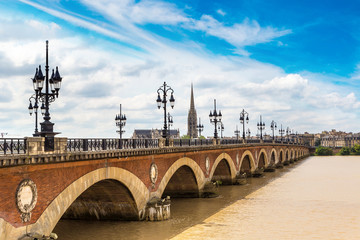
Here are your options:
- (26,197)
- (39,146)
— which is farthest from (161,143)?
(26,197)

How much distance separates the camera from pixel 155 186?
2500cm

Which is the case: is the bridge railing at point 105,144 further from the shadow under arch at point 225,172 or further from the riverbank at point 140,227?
the shadow under arch at point 225,172

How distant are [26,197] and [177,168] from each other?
52.5 feet

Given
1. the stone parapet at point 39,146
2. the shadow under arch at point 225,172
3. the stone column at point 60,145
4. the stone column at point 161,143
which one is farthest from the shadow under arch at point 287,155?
the stone parapet at point 39,146

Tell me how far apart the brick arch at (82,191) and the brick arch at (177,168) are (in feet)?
7.07

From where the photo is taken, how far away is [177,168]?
29125 millimetres

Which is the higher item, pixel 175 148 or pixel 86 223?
pixel 175 148

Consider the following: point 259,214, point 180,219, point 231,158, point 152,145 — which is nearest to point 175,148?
point 152,145

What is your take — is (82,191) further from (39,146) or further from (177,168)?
(177,168)

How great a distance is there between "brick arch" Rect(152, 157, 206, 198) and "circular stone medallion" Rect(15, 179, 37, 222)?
11.2 m

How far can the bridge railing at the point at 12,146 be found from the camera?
13281 mm

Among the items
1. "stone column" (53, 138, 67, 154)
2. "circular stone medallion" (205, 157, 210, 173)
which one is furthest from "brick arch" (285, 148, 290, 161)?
"stone column" (53, 138, 67, 154)

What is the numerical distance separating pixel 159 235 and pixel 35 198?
8.40 m

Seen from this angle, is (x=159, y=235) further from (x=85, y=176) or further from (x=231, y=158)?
(x=231, y=158)
